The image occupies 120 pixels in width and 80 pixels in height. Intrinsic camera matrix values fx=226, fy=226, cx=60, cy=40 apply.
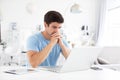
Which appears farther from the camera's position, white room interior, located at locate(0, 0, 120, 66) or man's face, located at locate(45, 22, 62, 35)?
white room interior, located at locate(0, 0, 120, 66)

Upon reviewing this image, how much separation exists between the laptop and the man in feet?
1.01

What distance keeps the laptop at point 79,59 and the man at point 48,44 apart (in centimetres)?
31

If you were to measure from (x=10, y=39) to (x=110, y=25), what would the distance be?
110 inches

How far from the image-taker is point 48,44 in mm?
2168

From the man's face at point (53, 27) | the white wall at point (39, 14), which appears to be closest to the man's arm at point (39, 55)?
the man's face at point (53, 27)

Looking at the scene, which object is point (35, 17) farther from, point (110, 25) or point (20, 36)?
point (110, 25)

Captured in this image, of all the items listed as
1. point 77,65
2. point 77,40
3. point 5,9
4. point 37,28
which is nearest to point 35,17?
point 37,28

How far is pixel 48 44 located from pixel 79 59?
0.47 m

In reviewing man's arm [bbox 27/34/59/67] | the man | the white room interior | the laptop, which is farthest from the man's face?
the white room interior

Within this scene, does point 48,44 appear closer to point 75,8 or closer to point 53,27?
point 53,27

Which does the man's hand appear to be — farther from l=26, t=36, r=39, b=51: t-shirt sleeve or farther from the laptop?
the laptop

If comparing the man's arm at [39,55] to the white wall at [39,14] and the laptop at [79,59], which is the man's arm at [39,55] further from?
the white wall at [39,14]

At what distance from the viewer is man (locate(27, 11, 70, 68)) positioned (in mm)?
2098

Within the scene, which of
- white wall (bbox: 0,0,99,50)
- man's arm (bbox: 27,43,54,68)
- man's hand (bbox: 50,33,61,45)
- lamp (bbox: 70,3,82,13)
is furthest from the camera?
lamp (bbox: 70,3,82,13)
